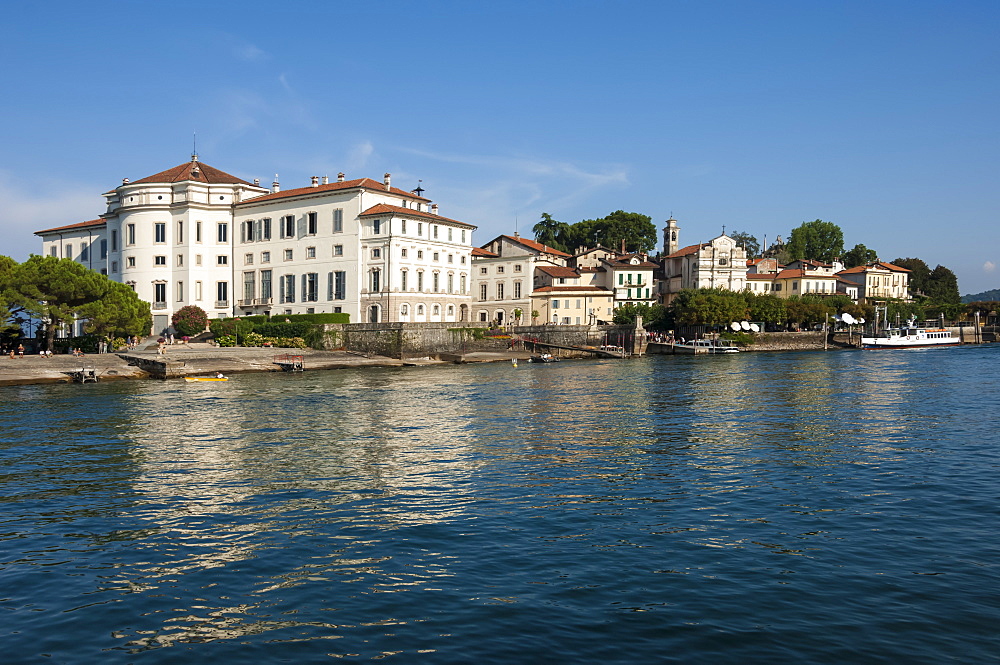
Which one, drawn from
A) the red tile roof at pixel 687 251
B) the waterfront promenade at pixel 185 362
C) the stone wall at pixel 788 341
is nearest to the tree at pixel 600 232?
the red tile roof at pixel 687 251

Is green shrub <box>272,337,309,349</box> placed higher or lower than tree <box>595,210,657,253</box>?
lower

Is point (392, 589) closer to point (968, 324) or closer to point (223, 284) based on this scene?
point (223, 284)

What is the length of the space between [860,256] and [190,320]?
130298 millimetres

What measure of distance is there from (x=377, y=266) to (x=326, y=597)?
220 feet

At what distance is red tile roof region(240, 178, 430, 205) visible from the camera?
78312 mm

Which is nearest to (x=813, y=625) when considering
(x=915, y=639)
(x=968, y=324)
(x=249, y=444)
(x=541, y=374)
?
(x=915, y=639)

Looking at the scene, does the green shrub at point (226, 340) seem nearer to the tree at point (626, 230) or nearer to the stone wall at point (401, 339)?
the stone wall at point (401, 339)

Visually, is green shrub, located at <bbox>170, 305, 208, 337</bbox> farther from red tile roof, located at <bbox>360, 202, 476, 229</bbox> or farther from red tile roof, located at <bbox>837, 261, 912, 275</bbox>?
red tile roof, located at <bbox>837, 261, 912, 275</bbox>

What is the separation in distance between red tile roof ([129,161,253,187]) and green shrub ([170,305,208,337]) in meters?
14.9

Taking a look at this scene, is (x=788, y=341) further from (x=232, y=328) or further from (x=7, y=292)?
(x=7, y=292)

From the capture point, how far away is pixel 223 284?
84125 mm

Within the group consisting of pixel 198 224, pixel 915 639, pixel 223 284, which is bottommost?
pixel 915 639

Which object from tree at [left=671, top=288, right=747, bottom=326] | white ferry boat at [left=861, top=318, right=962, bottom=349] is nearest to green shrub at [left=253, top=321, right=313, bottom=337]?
tree at [left=671, top=288, right=747, bottom=326]

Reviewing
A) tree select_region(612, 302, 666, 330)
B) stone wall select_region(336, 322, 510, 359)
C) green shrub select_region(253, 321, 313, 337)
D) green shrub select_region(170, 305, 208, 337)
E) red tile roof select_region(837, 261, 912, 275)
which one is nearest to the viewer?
green shrub select_region(253, 321, 313, 337)
